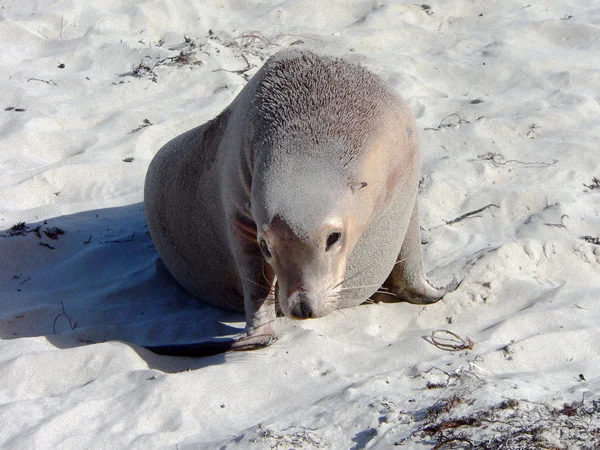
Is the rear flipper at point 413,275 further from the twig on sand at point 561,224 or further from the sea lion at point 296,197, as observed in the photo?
the twig on sand at point 561,224

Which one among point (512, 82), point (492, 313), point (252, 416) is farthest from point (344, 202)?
point (512, 82)

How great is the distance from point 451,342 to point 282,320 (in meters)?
0.88

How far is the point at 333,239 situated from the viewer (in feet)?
10.5

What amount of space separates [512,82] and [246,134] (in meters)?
3.70

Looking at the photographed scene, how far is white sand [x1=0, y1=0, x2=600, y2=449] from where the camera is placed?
3.27 m

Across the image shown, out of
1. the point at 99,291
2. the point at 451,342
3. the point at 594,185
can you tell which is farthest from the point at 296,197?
the point at 594,185

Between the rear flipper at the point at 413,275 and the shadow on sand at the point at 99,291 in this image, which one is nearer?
the rear flipper at the point at 413,275

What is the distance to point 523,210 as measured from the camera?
5070 millimetres

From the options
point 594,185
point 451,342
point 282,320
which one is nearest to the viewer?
point 451,342

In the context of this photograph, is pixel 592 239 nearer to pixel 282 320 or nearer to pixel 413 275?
pixel 413 275

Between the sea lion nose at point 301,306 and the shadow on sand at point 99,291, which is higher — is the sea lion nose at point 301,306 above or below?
above

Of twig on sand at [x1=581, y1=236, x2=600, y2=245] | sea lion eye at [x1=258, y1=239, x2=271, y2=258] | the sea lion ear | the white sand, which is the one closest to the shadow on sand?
the white sand

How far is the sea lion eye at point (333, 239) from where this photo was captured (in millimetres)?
3180

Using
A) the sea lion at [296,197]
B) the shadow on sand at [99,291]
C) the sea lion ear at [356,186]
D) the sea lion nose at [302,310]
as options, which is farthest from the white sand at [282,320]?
the sea lion ear at [356,186]
